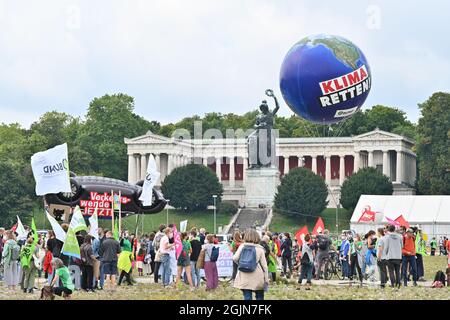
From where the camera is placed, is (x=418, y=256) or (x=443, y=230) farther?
(x=443, y=230)

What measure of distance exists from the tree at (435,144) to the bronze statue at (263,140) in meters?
23.1

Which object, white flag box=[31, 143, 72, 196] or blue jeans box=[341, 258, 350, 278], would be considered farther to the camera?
blue jeans box=[341, 258, 350, 278]

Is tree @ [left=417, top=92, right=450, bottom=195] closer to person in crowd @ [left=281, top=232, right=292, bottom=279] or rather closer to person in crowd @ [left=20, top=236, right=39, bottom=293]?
person in crowd @ [left=281, top=232, right=292, bottom=279]

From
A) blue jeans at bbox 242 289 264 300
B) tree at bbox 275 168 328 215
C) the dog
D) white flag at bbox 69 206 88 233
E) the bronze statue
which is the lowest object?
the dog

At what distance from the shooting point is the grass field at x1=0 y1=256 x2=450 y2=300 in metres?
24.1

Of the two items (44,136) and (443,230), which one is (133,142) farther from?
(443,230)

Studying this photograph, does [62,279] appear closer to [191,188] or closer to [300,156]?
[191,188]

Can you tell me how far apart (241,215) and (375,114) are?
4156 cm

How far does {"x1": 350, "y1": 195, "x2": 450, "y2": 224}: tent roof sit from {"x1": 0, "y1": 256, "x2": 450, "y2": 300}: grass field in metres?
40.2

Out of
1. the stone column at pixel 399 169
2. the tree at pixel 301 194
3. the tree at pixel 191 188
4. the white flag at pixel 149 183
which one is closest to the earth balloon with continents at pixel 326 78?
the white flag at pixel 149 183

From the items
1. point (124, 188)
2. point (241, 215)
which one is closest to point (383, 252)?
point (124, 188)

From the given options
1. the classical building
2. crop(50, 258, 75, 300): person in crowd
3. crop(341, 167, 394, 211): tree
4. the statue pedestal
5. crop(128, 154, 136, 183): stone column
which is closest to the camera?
crop(50, 258, 75, 300): person in crowd

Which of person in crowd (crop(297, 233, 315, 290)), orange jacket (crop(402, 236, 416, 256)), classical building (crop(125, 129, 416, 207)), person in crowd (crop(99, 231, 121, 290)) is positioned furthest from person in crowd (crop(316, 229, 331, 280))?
classical building (crop(125, 129, 416, 207))
